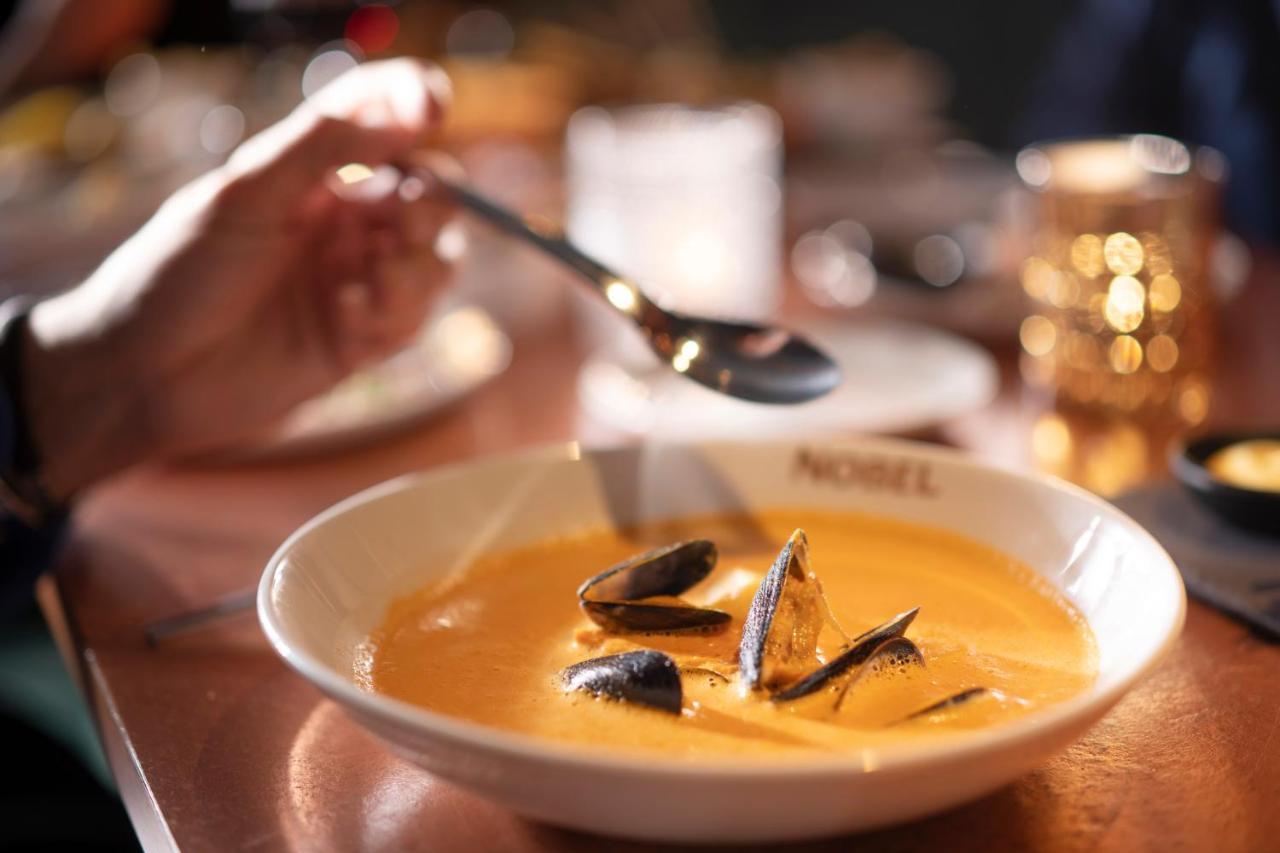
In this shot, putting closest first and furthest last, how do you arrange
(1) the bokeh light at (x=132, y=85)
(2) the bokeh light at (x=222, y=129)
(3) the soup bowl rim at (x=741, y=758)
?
(3) the soup bowl rim at (x=741, y=758), (2) the bokeh light at (x=222, y=129), (1) the bokeh light at (x=132, y=85)

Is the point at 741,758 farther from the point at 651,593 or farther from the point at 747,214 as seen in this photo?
the point at 747,214

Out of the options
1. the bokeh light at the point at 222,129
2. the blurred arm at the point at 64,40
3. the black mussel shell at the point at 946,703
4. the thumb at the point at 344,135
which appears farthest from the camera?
the blurred arm at the point at 64,40

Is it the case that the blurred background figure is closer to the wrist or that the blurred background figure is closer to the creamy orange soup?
the wrist

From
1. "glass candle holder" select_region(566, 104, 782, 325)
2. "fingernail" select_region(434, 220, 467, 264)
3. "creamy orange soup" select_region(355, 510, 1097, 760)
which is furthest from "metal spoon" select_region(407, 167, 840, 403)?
"glass candle holder" select_region(566, 104, 782, 325)

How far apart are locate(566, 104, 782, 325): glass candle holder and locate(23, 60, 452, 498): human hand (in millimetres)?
589

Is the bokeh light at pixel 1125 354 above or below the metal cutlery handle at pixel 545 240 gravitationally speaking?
below

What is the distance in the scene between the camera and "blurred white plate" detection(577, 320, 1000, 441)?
4.66 feet

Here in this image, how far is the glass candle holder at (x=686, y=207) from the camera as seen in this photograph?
1962 mm

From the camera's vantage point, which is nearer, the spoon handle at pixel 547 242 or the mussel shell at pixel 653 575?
the mussel shell at pixel 653 575

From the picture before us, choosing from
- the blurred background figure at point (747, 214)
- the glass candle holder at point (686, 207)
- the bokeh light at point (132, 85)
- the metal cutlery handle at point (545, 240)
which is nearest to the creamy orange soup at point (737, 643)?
the metal cutlery handle at point (545, 240)

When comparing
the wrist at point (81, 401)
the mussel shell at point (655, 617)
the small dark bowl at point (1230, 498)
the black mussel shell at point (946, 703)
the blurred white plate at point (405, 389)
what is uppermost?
the black mussel shell at point (946, 703)

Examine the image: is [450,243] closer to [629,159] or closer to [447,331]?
[447,331]

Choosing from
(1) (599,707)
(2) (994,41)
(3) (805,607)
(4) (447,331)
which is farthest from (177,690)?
(2) (994,41)

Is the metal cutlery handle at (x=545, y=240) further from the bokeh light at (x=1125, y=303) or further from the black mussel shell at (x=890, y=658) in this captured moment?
the bokeh light at (x=1125, y=303)
